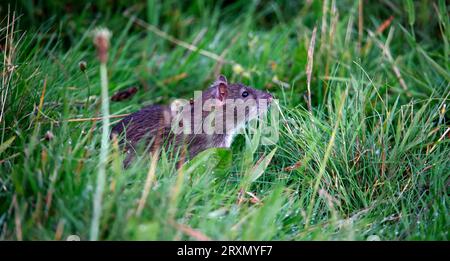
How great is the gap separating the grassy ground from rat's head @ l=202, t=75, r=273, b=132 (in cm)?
15

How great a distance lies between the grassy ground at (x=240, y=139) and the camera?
8.70 feet

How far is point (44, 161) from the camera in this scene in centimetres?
269

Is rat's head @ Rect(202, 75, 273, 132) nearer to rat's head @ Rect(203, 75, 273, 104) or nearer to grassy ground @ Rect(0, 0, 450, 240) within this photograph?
rat's head @ Rect(203, 75, 273, 104)

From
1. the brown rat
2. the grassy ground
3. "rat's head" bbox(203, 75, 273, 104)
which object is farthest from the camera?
"rat's head" bbox(203, 75, 273, 104)

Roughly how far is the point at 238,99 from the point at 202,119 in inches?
11.7

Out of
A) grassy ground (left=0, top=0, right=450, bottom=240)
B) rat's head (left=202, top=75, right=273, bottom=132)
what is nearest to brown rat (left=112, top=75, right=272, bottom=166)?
rat's head (left=202, top=75, right=273, bottom=132)

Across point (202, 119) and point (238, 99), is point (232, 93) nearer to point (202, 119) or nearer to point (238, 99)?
point (238, 99)

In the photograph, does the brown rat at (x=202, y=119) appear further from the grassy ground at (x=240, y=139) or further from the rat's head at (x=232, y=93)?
the grassy ground at (x=240, y=139)

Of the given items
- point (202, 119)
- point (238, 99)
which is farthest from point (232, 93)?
point (202, 119)

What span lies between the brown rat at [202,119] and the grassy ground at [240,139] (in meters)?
0.14

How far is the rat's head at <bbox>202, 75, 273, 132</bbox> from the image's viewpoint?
4113 mm

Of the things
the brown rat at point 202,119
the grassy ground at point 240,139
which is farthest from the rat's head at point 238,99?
the grassy ground at point 240,139

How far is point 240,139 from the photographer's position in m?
4.17
